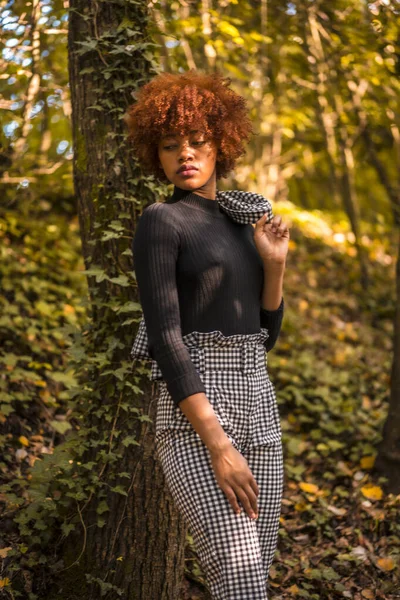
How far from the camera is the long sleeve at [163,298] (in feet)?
6.23

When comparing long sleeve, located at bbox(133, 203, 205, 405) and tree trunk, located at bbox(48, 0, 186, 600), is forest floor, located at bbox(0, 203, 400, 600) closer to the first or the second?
tree trunk, located at bbox(48, 0, 186, 600)

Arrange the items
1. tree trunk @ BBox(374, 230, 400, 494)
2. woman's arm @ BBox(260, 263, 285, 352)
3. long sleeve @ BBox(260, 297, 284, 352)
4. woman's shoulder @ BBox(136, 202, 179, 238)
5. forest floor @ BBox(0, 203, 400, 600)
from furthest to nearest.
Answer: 1. tree trunk @ BBox(374, 230, 400, 494)
2. forest floor @ BBox(0, 203, 400, 600)
3. long sleeve @ BBox(260, 297, 284, 352)
4. woman's arm @ BBox(260, 263, 285, 352)
5. woman's shoulder @ BBox(136, 202, 179, 238)

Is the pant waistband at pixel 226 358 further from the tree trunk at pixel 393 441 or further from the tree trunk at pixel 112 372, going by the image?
the tree trunk at pixel 393 441

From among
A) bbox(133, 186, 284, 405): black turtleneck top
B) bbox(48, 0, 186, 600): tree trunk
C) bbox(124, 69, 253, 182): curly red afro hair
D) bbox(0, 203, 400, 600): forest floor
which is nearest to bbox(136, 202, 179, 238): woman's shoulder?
bbox(133, 186, 284, 405): black turtleneck top

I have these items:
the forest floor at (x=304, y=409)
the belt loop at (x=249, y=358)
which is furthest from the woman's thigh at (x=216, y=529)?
the forest floor at (x=304, y=409)

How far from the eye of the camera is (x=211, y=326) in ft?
6.79

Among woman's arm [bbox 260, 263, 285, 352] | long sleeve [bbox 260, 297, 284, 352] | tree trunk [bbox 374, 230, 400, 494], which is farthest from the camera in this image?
tree trunk [bbox 374, 230, 400, 494]

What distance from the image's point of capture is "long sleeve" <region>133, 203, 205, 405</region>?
1.90 meters

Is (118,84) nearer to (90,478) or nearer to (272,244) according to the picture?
(272,244)

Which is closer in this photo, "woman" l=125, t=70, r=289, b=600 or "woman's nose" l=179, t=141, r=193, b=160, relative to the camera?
"woman" l=125, t=70, r=289, b=600

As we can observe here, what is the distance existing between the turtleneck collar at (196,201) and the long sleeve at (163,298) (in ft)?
0.56

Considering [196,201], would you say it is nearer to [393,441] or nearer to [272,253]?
[272,253]

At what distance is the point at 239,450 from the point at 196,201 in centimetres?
85

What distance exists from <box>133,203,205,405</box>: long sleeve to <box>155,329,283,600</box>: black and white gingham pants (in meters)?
0.14
